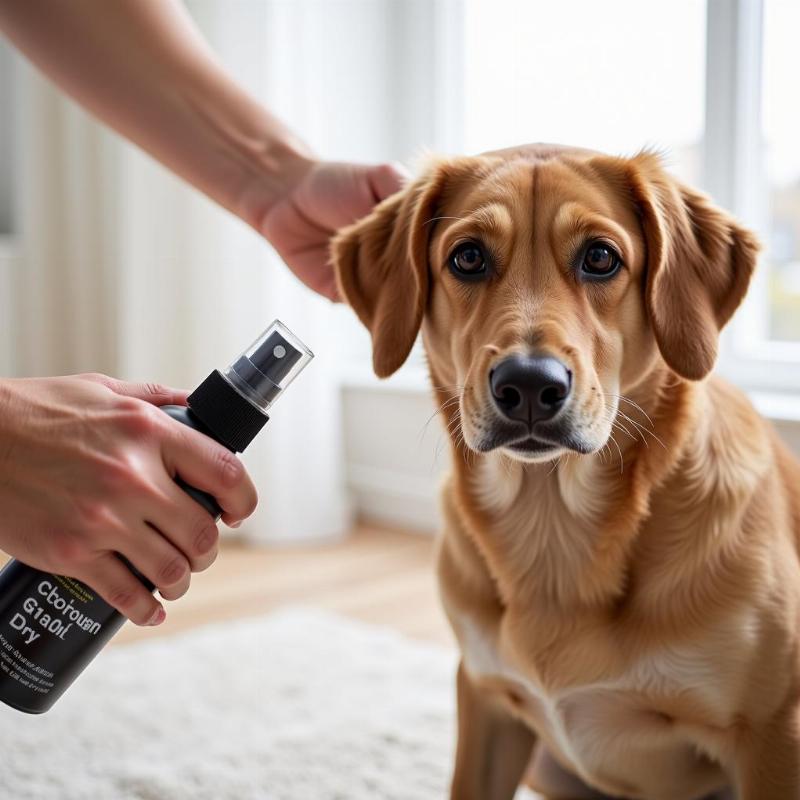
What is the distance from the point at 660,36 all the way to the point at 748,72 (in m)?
0.39

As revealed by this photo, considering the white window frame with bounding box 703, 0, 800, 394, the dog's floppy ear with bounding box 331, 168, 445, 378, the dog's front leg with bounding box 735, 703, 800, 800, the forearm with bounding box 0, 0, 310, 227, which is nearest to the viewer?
the dog's front leg with bounding box 735, 703, 800, 800

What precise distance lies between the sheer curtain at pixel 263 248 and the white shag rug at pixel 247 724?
1108 mm

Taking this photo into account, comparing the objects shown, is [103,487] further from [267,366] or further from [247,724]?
[247,724]

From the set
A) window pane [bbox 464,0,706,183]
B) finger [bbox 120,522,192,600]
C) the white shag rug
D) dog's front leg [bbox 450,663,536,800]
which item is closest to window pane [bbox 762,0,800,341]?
window pane [bbox 464,0,706,183]

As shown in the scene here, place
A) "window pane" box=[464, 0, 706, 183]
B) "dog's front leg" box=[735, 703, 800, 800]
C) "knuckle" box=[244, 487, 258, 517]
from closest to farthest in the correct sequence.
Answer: "knuckle" box=[244, 487, 258, 517] → "dog's front leg" box=[735, 703, 800, 800] → "window pane" box=[464, 0, 706, 183]

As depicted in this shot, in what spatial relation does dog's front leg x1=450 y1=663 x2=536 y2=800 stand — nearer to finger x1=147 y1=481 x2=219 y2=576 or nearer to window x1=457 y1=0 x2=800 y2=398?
finger x1=147 y1=481 x2=219 y2=576

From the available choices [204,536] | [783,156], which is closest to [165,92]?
[204,536]

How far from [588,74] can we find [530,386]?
7.70 feet

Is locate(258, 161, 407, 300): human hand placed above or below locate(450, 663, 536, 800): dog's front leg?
above

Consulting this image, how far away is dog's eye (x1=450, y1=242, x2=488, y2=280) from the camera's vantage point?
4.12 feet

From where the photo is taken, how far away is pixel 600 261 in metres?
1.21

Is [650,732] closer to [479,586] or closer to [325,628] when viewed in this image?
[479,586]

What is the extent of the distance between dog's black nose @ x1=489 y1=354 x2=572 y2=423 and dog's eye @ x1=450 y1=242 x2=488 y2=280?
0.21m

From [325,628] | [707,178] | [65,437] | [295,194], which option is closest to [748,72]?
[707,178]
